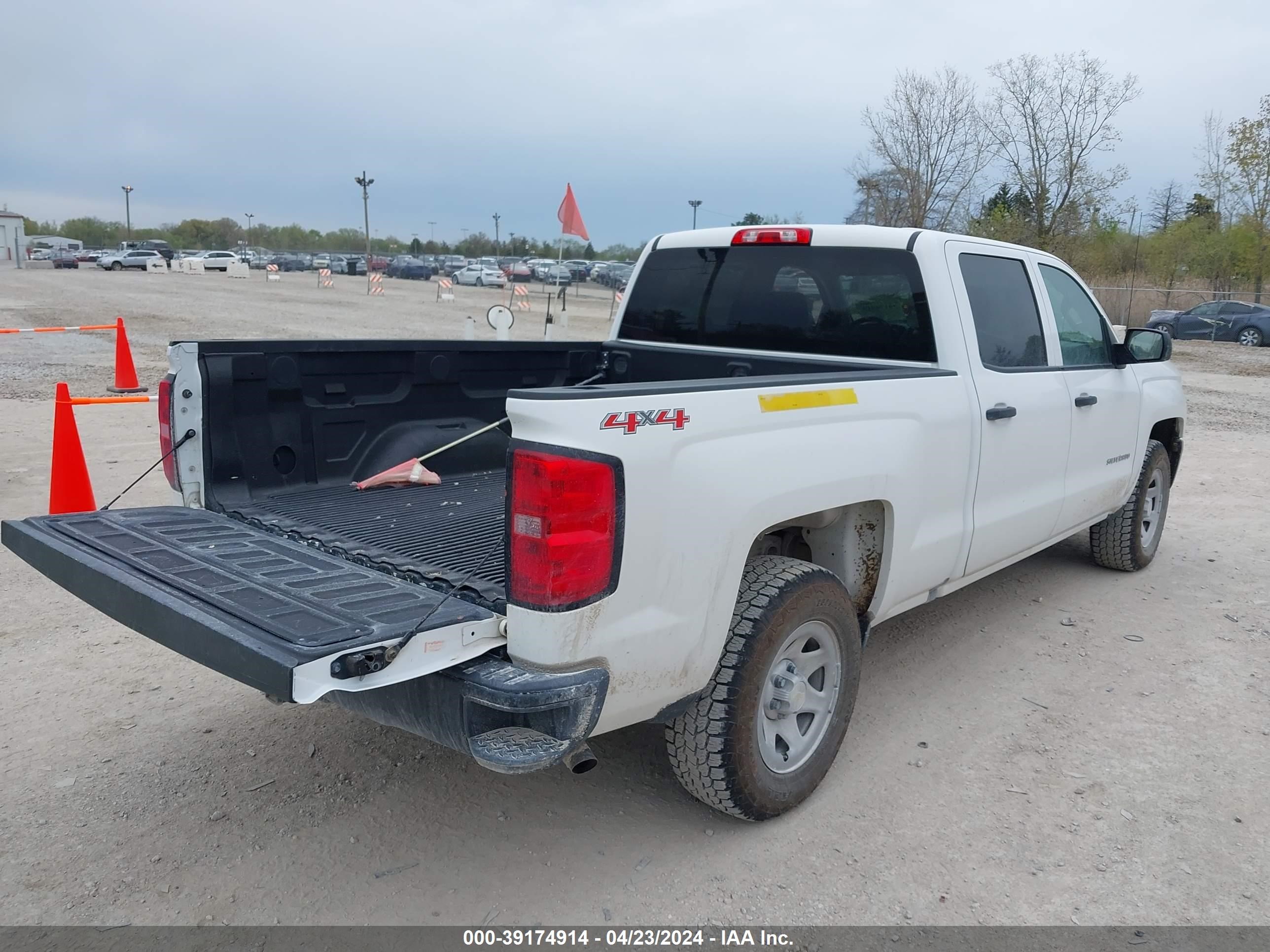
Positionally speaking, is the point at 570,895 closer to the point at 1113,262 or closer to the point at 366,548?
the point at 366,548

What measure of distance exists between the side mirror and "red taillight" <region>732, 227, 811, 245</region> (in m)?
2.08

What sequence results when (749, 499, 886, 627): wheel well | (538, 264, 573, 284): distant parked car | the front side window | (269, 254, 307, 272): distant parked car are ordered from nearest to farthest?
(749, 499, 886, 627): wheel well, the front side window, (538, 264, 573, 284): distant parked car, (269, 254, 307, 272): distant parked car

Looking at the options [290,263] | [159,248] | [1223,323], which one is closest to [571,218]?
[1223,323]

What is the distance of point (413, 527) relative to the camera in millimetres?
3680

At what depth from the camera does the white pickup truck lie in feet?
8.18

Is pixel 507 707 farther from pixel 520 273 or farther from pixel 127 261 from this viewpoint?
pixel 127 261

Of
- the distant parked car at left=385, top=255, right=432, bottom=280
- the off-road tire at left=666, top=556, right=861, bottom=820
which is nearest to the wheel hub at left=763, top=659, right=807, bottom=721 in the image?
the off-road tire at left=666, top=556, right=861, bottom=820

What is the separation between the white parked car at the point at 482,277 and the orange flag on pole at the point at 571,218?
37.9m

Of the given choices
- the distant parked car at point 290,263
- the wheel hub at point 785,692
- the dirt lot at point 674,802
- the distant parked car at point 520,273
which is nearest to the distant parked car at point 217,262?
the distant parked car at point 290,263

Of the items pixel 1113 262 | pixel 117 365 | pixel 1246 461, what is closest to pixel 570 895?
pixel 1246 461

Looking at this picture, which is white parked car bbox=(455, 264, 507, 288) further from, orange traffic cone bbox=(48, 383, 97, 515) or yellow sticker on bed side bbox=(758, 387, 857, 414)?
yellow sticker on bed side bbox=(758, 387, 857, 414)

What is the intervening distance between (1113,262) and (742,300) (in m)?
41.5

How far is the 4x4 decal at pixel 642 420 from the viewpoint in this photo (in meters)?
2.52

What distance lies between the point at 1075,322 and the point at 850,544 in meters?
2.32
